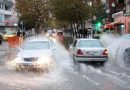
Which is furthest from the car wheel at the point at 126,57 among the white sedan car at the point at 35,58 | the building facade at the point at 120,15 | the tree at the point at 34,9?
the tree at the point at 34,9

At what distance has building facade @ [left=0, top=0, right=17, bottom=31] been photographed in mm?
109812

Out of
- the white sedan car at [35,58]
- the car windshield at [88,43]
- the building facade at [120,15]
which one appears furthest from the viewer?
the building facade at [120,15]

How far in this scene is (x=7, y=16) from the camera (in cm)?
A: 12344

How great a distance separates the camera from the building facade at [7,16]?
110 m

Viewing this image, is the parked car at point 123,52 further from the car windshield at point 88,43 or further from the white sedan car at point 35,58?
the white sedan car at point 35,58

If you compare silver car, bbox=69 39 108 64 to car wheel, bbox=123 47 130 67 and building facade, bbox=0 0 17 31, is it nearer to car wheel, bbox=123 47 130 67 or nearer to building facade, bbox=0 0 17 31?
car wheel, bbox=123 47 130 67

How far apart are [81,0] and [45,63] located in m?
41.9

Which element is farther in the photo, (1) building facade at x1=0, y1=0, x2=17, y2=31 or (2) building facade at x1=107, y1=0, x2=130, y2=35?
(1) building facade at x1=0, y1=0, x2=17, y2=31

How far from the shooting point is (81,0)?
5991cm

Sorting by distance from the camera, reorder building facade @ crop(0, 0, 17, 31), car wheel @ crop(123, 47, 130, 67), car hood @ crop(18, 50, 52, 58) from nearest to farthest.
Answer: car hood @ crop(18, 50, 52, 58) < car wheel @ crop(123, 47, 130, 67) < building facade @ crop(0, 0, 17, 31)

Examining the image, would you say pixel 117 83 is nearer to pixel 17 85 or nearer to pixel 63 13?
pixel 17 85

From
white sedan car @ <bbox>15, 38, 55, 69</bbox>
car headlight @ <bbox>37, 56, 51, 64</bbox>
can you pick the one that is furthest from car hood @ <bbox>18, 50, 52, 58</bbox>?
car headlight @ <bbox>37, 56, 51, 64</bbox>

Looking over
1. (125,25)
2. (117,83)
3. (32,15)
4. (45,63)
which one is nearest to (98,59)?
(45,63)

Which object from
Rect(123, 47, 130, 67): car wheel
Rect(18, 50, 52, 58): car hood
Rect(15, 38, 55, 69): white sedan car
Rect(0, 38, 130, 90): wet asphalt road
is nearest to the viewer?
Rect(0, 38, 130, 90): wet asphalt road
